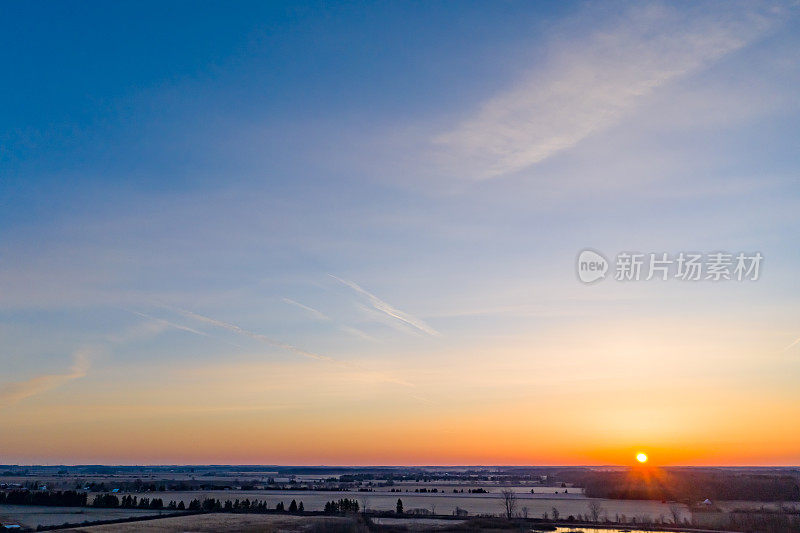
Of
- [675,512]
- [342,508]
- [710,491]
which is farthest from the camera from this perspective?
[710,491]

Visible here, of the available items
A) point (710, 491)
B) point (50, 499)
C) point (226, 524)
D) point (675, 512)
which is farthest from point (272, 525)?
point (710, 491)

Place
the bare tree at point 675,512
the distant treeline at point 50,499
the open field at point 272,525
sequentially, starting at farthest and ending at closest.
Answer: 1. the distant treeline at point 50,499
2. the bare tree at point 675,512
3. the open field at point 272,525

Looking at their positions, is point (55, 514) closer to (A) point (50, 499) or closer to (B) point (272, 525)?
(A) point (50, 499)

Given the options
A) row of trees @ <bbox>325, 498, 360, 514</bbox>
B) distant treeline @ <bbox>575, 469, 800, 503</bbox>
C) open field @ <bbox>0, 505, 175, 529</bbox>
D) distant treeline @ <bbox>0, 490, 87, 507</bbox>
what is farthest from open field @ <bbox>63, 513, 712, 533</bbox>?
distant treeline @ <bbox>575, 469, 800, 503</bbox>

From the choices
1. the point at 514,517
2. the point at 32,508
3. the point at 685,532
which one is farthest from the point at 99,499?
the point at 685,532

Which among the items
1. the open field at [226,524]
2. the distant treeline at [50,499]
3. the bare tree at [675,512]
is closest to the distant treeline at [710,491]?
the bare tree at [675,512]

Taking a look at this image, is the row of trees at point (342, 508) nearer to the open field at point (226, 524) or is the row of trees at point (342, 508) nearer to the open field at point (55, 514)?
the open field at point (226, 524)

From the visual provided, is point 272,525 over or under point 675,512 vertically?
over

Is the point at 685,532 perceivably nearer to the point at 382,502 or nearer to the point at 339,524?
the point at 339,524
